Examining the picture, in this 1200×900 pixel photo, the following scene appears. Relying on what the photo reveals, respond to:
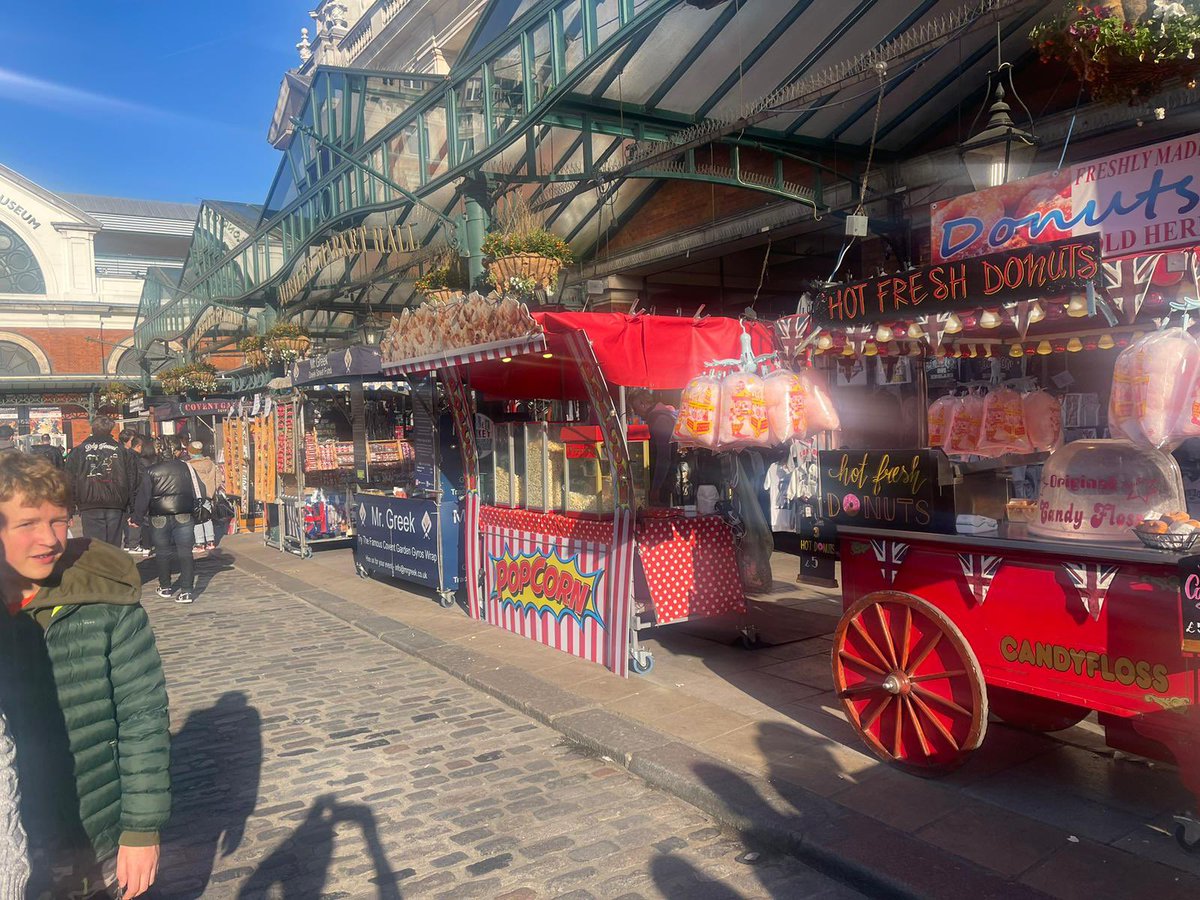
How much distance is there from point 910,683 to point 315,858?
116 inches

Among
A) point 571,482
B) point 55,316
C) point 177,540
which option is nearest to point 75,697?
point 571,482

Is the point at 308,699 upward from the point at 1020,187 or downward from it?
downward

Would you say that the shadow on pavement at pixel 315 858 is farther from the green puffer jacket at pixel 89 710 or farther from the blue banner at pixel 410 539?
the blue banner at pixel 410 539

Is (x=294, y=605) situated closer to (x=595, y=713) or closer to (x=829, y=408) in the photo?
(x=595, y=713)

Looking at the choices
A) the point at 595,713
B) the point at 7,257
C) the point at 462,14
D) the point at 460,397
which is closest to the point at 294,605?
the point at 460,397

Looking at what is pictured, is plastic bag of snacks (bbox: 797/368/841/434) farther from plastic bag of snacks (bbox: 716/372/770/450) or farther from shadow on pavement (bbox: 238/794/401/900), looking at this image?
shadow on pavement (bbox: 238/794/401/900)

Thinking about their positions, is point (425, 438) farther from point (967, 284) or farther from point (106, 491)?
point (967, 284)

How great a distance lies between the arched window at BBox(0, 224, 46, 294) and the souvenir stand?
3418 cm

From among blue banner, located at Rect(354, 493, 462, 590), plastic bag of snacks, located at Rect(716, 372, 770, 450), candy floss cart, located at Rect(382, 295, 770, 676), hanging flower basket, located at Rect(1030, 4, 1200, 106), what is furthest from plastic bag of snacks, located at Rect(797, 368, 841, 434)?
blue banner, located at Rect(354, 493, 462, 590)

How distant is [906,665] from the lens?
4.37 meters

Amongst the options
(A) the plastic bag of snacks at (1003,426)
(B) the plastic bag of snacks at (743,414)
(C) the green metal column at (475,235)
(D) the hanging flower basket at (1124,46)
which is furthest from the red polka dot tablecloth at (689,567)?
(C) the green metal column at (475,235)

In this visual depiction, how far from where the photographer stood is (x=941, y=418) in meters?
4.83

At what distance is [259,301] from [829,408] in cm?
1589

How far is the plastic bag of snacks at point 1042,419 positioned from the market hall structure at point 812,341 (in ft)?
0.05
